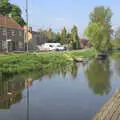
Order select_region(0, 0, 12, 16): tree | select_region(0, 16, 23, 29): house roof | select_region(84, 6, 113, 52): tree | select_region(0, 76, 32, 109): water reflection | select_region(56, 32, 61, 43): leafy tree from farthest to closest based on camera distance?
select_region(56, 32, 61, 43): leafy tree
select_region(84, 6, 113, 52): tree
select_region(0, 0, 12, 16): tree
select_region(0, 16, 23, 29): house roof
select_region(0, 76, 32, 109): water reflection

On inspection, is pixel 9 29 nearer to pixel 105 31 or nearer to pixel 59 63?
pixel 59 63

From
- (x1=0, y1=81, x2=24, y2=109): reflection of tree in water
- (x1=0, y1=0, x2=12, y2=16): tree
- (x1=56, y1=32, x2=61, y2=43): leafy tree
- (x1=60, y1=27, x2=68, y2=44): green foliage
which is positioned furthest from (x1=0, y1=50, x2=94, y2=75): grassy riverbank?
(x1=56, y1=32, x2=61, y2=43): leafy tree

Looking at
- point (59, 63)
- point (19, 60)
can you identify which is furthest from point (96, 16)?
point (19, 60)

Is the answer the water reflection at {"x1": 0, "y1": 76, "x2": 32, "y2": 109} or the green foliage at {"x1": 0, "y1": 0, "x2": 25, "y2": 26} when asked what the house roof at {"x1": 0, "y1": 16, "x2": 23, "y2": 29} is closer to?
the green foliage at {"x1": 0, "y1": 0, "x2": 25, "y2": 26}

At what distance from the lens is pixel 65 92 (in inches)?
1024

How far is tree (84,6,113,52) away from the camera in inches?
3201

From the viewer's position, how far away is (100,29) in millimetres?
84188

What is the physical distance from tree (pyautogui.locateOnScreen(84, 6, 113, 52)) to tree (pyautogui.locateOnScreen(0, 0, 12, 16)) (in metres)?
18.3

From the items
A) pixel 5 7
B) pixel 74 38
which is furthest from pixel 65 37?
pixel 5 7

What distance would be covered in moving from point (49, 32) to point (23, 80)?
250 feet

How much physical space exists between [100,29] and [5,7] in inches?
885

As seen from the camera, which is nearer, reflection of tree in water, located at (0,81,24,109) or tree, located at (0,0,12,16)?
reflection of tree in water, located at (0,81,24,109)

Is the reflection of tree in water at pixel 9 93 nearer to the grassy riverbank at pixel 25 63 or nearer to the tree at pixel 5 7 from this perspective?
the grassy riverbank at pixel 25 63

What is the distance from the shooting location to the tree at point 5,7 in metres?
75.5
